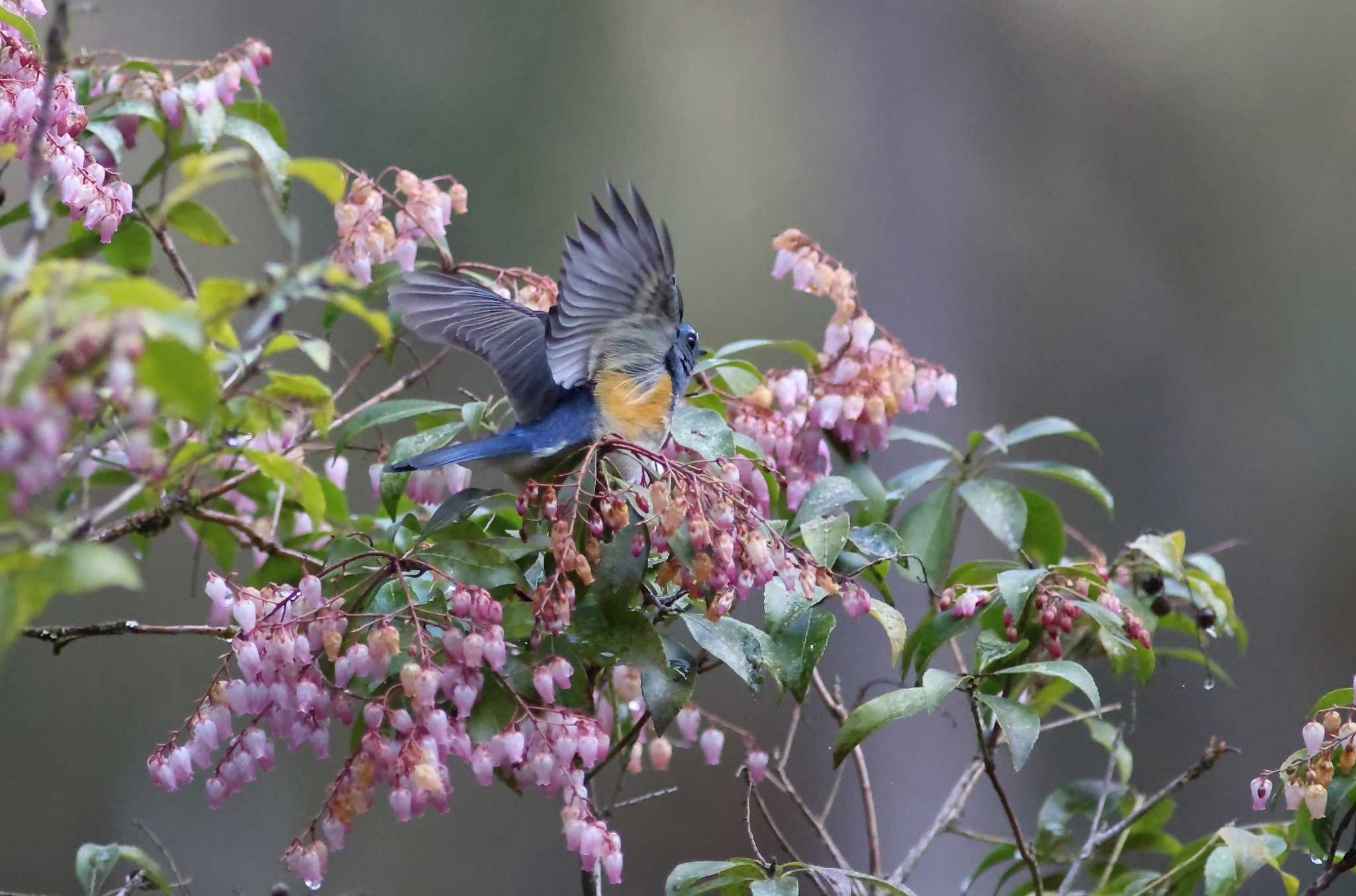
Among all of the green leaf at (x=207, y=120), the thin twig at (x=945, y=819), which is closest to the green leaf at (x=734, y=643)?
the thin twig at (x=945, y=819)

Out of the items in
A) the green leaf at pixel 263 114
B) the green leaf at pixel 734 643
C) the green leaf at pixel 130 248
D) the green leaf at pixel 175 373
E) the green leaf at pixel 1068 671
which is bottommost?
the green leaf at pixel 734 643

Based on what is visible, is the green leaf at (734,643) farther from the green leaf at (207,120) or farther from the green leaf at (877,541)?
the green leaf at (207,120)

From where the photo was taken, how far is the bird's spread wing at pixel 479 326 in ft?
3.75

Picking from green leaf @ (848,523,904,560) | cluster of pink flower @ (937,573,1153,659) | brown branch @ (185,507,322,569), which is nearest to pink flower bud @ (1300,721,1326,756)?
cluster of pink flower @ (937,573,1153,659)

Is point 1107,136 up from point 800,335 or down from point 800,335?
up

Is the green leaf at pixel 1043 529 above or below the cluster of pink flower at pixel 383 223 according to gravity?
below

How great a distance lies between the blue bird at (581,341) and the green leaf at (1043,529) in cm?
44

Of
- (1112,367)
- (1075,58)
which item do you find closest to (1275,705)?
(1112,367)

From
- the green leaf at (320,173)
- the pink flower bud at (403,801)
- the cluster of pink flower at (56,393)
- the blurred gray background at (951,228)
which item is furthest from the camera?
the blurred gray background at (951,228)

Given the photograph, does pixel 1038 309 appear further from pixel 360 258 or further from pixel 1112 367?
pixel 360 258

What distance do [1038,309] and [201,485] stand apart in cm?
169

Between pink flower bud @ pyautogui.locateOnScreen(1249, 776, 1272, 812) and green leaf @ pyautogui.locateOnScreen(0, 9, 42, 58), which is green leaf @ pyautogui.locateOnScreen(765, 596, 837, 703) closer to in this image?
pink flower bud @ pyautogui.locateOnScreen(1249, 776, 1272, 812)

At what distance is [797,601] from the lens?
964 mm

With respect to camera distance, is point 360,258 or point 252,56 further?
point 252,56
